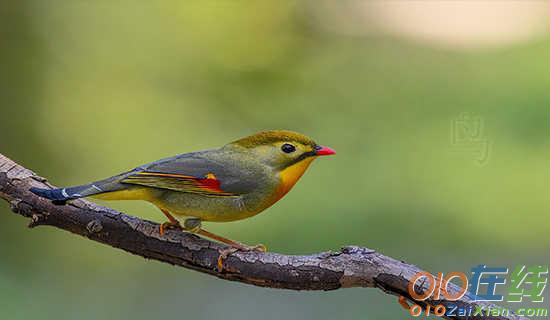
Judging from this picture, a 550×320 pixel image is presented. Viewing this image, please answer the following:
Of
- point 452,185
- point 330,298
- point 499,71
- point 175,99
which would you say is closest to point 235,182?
point 330,298

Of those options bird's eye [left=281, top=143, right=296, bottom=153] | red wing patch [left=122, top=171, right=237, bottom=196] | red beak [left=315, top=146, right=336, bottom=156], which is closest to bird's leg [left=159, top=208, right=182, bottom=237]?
red wing patch [left=122, top=171, right=237, bottom=196]

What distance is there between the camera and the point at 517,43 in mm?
8141

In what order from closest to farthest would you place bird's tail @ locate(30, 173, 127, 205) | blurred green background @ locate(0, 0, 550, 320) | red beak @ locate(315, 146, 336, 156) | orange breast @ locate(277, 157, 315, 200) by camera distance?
bird's tail @ locate(30, 173, 127, 205) < red beak @ locate(315, 146, 336, 156) < orange breast @ locate(277, 157, 315, 200) < blurred green background @ locate(0, 0, 550, 320)

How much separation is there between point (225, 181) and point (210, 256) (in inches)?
12.5

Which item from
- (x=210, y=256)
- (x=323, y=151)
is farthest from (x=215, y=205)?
(x=323, y=151)

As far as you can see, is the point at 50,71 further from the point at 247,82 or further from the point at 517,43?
the point at 517,43

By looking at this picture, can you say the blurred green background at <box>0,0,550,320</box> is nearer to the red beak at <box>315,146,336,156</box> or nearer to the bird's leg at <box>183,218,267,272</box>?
the bird's leg at <box>183,218,267,272</box>

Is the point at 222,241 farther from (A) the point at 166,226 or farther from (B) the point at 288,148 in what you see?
(B) the point at 288,148

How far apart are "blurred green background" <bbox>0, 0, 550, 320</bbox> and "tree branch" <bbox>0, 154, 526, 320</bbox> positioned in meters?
Answer: 2.25

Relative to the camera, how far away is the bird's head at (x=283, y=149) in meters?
3.10

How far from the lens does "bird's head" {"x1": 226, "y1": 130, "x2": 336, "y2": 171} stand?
310 cm

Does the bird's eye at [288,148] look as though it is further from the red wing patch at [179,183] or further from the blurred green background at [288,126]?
the blurred green background at [288,126]

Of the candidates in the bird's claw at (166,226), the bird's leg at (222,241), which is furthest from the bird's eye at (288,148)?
the bird's claw at (166,226)

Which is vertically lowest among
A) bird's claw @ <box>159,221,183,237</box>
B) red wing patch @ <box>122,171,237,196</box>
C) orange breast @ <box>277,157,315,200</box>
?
bird's claw @ <box>159,221,183,237</box>
